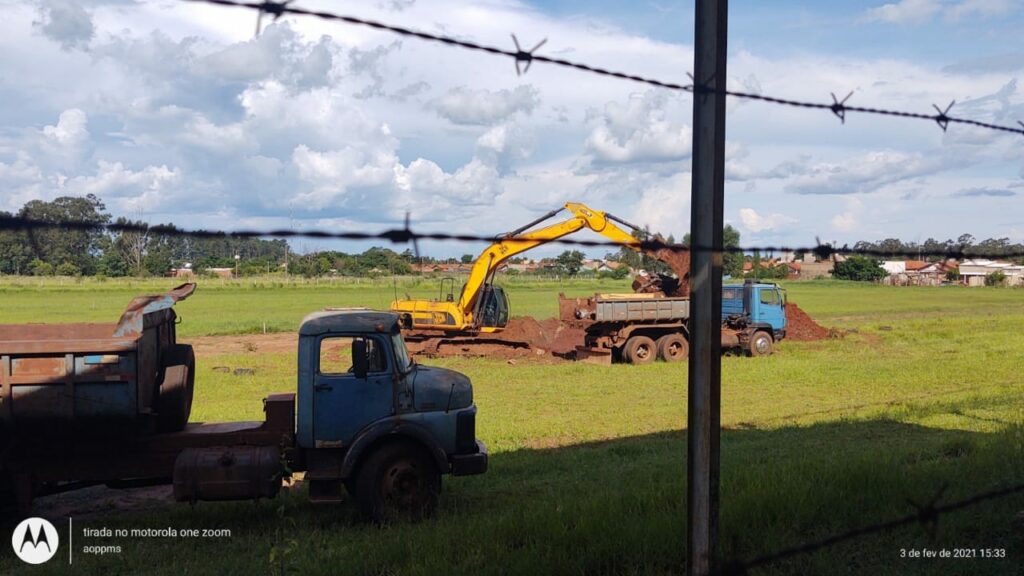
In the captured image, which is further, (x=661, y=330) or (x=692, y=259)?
(x=661, y=330)

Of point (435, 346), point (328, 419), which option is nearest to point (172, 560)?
point (328, 419)

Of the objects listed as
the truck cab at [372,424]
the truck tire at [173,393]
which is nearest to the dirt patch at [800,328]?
the truck cab at [372,424]

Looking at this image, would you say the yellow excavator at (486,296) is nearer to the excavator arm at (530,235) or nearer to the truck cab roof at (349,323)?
the excavator arm at (530,235)

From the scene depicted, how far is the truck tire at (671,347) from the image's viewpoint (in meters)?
23.2

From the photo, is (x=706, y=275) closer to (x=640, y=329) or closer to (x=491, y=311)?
(x=640, y=329)

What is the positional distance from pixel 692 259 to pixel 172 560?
5110mm

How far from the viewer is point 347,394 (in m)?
7.72

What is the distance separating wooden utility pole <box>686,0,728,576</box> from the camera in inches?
132

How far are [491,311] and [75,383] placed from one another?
58.1 feet

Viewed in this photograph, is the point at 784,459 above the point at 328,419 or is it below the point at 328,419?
below

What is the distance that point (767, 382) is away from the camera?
709 inches

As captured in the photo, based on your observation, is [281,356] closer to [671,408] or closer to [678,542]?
[671,408]

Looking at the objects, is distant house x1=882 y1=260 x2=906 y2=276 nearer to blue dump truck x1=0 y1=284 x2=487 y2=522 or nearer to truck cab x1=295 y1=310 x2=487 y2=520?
truck cab x1=295 y1=310 x2=487 y2=520

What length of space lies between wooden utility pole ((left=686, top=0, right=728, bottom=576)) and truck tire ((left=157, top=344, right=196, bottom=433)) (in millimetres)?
5814
